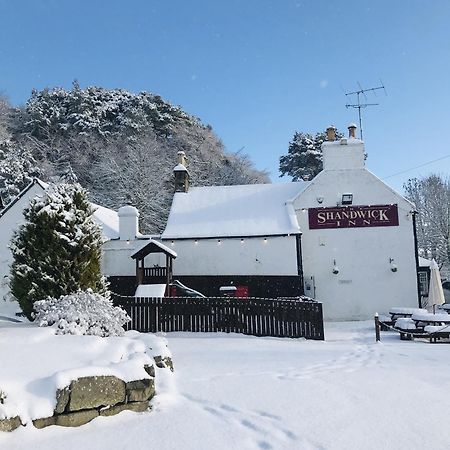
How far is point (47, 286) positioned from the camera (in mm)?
9266

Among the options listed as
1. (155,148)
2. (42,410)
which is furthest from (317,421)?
(155,148)

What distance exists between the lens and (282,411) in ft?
16.0

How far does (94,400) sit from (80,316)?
3.02m

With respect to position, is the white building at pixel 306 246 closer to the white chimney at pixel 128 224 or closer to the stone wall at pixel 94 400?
the white chimney at pixel 128 224

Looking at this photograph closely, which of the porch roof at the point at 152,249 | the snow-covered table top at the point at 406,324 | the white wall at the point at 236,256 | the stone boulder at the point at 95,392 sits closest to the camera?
the stone boulder at the point at 95,392

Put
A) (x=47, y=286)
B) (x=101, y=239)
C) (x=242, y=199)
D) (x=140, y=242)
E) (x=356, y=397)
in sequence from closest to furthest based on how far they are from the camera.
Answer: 1. (x=356, y=397)
2. (x=47, y=286)
3. (x=101, y=239)
4. (x=140, y=242)
5. (x=242, y=199)

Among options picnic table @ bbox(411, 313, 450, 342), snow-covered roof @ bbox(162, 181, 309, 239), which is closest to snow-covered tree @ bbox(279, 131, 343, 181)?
snow-covered roof @ bbox(162, 181, 309, 239)

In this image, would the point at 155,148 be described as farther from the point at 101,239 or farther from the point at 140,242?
the point at 101,239

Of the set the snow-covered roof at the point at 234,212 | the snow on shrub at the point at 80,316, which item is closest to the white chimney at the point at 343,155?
the snow-covered roof at the point at 234,212

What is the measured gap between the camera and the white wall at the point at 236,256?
63.4 ft

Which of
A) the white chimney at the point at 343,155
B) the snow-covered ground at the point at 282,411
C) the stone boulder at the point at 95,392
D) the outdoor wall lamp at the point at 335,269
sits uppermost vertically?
the white chimney at the point at 343,155

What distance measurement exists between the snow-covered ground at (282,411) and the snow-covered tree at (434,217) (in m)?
29.6

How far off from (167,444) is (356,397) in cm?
268

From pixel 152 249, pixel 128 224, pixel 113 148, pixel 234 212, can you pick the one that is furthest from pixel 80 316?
pixel 113 148
